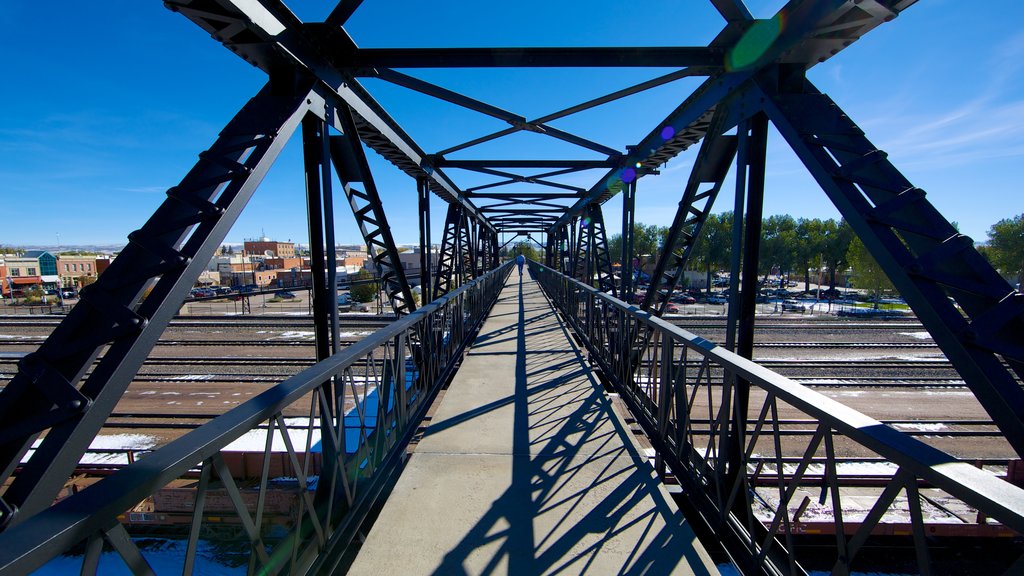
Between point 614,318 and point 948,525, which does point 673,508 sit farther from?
point 948,525

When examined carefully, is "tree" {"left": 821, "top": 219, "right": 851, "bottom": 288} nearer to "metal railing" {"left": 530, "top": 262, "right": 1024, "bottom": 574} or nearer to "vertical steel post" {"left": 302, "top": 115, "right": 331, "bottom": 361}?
"metal railing" {"left": 530, "top": 262, "right": 1024, "bottom": 574}

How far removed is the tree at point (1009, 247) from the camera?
30531mm

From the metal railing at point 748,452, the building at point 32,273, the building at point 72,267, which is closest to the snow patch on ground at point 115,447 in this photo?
the metal railing at point 748,452

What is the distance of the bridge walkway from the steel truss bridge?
30 centimetres

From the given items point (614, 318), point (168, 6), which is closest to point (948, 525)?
point (614, 318)

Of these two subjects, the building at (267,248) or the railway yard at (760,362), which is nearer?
the railway yard at (760,362)

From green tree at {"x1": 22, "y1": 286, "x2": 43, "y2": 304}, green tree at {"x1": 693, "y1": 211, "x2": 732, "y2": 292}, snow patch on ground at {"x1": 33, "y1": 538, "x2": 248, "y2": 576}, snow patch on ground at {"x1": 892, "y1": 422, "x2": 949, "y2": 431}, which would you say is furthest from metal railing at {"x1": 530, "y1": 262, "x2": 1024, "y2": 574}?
green tree at {"x1": 693, "y1": 211, "x2": 732, "y2": 292}

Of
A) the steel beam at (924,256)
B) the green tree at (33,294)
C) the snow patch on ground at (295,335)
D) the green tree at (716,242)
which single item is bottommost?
the snow patch on ground at (295,335)

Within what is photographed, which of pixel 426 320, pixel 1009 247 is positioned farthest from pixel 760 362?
pixel 1009 247

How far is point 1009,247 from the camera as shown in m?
31.1

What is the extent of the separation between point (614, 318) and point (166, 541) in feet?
32.3

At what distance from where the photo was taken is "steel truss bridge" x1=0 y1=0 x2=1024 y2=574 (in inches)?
55.9

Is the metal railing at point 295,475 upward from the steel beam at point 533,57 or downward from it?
downward

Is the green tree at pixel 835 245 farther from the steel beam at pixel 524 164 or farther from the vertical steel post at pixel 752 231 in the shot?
the vertical steel post at pixel 752 231
